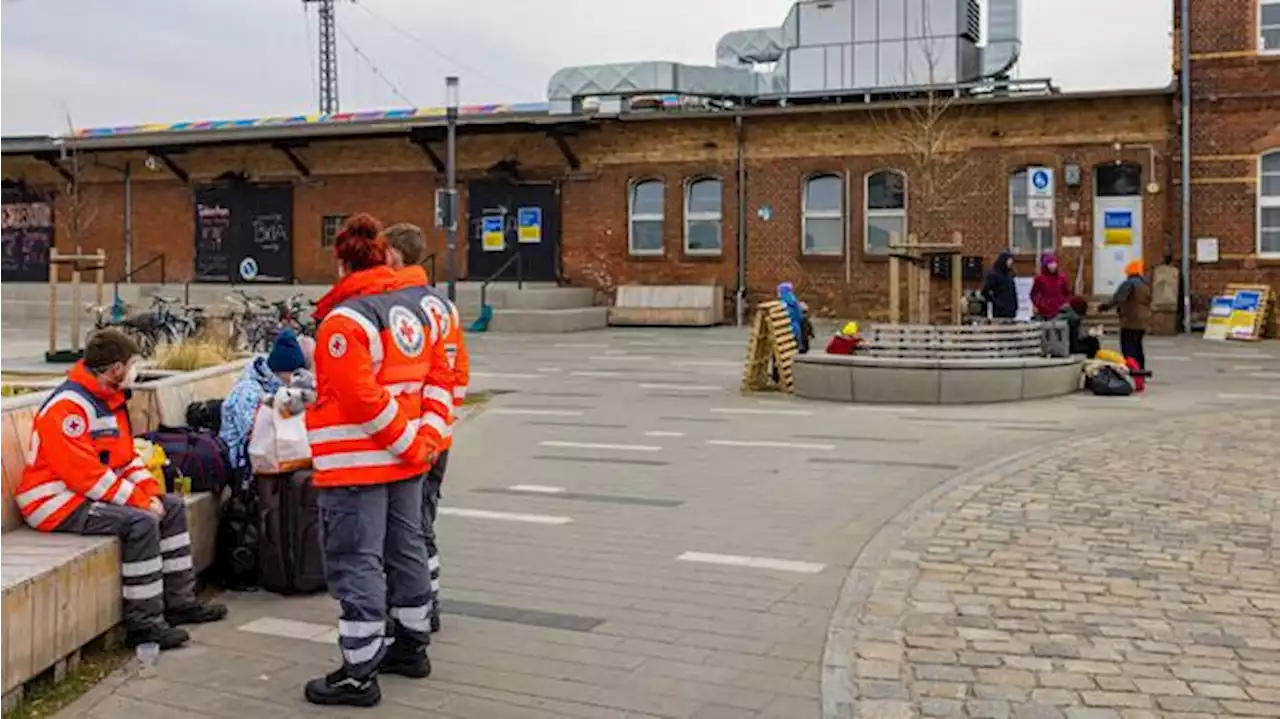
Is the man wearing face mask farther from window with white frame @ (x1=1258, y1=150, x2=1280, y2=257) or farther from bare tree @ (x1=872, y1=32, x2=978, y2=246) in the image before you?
window with white frame @ (x1=1258, y1=150, x2=1280, y2=257)

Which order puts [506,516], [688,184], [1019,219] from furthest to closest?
[688,184] < [1019,219] < [506,516]

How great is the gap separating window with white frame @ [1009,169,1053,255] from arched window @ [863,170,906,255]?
101 inches

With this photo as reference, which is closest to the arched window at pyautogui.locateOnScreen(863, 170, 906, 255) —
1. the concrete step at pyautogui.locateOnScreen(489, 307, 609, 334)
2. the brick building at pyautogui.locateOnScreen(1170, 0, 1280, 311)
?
the brick building at pyautogui.locateOnScreen(1170, 0, 1280, 311)

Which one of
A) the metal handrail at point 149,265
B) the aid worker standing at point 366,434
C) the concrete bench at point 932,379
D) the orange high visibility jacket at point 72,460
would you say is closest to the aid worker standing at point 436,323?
the aid worker standing at point 366,434

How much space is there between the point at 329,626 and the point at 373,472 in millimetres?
1422

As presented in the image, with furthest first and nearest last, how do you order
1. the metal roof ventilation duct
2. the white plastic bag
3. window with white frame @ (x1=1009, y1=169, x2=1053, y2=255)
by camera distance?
the metal roof ventilation duct
window with white frame @ (x1=1009, y1=169, x2=1053, y2=255)
the white plastic bag

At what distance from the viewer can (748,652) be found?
5727mm

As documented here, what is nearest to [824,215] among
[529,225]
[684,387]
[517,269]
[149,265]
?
[529,225]

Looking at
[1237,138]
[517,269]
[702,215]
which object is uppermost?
[1237,138]

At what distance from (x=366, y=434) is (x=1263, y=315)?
25181mm

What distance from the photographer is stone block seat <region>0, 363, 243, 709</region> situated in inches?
193

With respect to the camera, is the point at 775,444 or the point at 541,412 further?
the point at 541,412

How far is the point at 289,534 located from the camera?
6680 millimetres

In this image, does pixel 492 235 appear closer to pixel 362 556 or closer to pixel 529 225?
pixel 529 225
